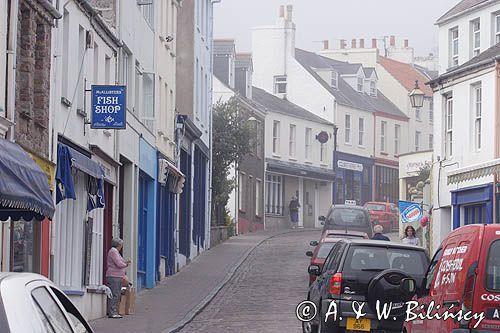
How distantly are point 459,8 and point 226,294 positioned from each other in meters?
15.6

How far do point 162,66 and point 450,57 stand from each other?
1109 cm

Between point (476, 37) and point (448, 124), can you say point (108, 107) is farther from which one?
point (476, 37)

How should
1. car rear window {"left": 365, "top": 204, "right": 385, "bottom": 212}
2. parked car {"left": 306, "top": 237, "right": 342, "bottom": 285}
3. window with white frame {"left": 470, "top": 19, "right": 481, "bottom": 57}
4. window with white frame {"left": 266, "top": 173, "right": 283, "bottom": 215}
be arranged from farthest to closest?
1. window with white frame {"left": 266, "top": 173, "right": 283, "bottom": 215}
2. car rear window {"left": 365, "top": 204, "right": 385, "bottom": 212}
3. window with white frame {"left": 470, "top": 19, "right": 481, "bottom": 57}
4. parked car {"left": 306, "top": 237, "right": 342, "bottom": 285}

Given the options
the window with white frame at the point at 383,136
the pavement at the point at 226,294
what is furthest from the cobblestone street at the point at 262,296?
the window with white frame at the point at 383,136

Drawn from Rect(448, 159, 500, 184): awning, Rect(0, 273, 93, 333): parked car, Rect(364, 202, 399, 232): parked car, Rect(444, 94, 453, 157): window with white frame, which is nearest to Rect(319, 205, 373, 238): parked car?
Rect(448, 159, 500, 184): awning

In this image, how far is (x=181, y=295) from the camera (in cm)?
2861

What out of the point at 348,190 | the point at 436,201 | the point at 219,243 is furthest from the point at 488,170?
the point at 348,190

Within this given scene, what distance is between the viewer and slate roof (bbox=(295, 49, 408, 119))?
235 ft

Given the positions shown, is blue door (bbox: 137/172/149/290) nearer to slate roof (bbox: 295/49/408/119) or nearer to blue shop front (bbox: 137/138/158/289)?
blue shop front (bbox: 137/138/158/289)

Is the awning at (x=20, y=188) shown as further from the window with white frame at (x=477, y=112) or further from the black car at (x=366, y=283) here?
the window with white frame at (x=477, y=112)

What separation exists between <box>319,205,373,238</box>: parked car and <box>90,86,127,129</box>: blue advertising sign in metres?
16.1

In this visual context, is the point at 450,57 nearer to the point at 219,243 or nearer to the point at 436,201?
the point at 436,201

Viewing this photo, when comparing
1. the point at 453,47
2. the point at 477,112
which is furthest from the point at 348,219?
the point at 453,47

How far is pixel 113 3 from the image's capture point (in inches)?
1008
